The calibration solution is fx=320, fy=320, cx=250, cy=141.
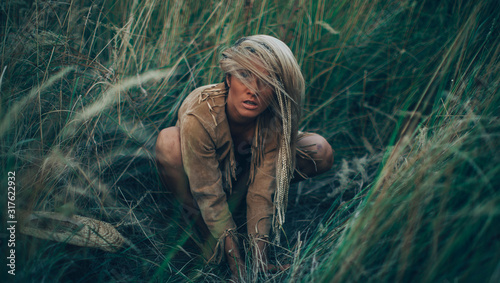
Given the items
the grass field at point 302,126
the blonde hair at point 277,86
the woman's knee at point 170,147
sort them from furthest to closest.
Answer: the woman's knee at point 170,147 → the blonde hair at point 277,86 → the grass field at point 302,126

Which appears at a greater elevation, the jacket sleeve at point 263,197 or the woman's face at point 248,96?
the woman's face at point 248,96

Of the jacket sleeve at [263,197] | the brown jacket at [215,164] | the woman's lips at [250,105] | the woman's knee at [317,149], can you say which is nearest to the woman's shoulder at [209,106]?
the brown jacket at [215,164]

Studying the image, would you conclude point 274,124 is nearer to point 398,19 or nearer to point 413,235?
point 413,235

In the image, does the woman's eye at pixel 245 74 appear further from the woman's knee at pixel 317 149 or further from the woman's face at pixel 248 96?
the woman's knee at pixel 317 149

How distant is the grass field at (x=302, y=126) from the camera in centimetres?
75

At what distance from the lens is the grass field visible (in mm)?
749

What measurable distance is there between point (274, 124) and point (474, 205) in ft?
2.13

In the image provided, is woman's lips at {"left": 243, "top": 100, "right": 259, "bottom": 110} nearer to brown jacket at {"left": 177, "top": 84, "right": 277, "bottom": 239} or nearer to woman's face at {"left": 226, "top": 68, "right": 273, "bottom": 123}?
woman's face at {"left": 226, "top": 68, "right": 273, "bottom": 123}

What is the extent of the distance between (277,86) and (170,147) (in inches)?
17.7

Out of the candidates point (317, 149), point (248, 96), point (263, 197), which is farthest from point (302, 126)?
point (248, 96)

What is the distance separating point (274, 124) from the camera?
117 centimetres

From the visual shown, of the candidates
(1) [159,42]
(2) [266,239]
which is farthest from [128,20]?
(2) [266,239]

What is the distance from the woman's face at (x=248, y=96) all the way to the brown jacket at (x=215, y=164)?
0.06 metres

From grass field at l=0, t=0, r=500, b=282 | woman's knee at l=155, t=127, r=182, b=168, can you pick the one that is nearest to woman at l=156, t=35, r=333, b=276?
woman's knee at l=155, t=127, r=182, b=168
